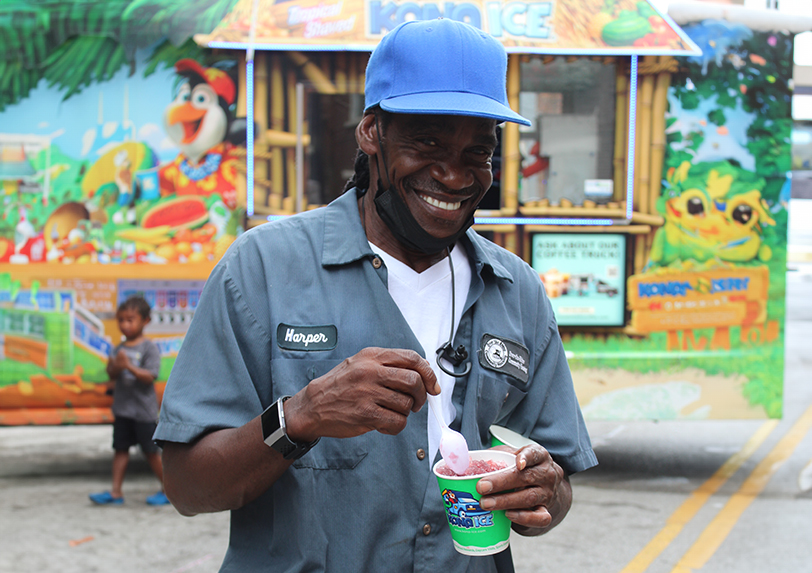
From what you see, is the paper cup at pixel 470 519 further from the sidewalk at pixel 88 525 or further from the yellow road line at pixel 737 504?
the yellow road line at pixel 737 504

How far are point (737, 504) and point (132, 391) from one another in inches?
185

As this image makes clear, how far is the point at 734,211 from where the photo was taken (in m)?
5.92

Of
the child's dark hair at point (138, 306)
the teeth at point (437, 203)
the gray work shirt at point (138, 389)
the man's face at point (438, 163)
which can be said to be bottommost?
the gray work shirt at point (138, 389)

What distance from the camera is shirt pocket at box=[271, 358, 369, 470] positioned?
163 cm

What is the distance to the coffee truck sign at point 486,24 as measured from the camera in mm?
5555

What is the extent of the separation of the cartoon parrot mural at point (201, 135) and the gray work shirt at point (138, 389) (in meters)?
1.21

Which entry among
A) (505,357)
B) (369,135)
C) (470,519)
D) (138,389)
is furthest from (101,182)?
(470,519)

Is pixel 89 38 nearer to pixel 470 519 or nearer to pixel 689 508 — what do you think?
pixel 470 519

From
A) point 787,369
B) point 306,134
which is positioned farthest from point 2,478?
point 787,369

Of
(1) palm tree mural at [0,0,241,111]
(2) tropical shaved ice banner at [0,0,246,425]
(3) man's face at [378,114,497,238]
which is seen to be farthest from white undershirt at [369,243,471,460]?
(1) palm tree mural at [0,0,241,111]

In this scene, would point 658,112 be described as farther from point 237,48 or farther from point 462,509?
point 462,509

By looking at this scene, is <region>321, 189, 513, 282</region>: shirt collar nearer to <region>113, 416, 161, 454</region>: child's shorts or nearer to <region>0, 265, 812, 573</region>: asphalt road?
<region>0, 265, 812, 573</region>: asphalt road

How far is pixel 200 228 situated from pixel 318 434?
4.54 metres

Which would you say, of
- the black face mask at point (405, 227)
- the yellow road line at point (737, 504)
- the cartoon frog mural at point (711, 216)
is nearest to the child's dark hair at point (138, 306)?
the cartoon frog mural at point (711, 216)
